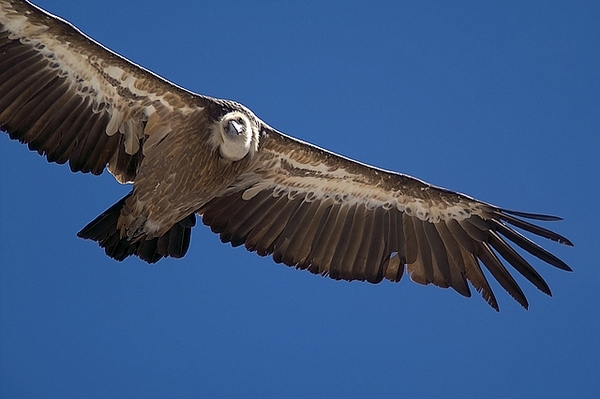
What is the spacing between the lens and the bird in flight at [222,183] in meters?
7.85

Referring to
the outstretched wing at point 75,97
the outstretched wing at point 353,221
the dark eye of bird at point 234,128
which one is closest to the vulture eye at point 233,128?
the dark eye of bird at point 234,128

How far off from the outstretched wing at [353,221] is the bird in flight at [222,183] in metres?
0.01

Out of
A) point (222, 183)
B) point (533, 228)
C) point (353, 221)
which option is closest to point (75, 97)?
point (222, 183)

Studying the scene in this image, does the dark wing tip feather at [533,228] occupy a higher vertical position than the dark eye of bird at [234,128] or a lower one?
higher

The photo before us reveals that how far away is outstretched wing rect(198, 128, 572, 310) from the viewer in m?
8.45

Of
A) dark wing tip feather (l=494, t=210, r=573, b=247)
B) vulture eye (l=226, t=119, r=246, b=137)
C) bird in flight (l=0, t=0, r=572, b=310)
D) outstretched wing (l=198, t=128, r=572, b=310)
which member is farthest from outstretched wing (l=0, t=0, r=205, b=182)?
dark wing tip feather (l=494, t=210, r=573, b=247)

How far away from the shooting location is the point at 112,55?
7.80 m

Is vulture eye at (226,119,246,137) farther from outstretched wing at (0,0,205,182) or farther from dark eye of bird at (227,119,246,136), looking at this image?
outstretched wing at (0,0,205,182)

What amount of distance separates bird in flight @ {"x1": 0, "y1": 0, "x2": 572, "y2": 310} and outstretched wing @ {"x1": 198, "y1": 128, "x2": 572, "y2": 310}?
1 cm

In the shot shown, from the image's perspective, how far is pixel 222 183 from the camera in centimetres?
810

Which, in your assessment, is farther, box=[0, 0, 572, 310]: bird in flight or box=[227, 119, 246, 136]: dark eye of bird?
box=[0, 0, 572, 310]: bird in flight

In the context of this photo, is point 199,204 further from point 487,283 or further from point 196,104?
point 487,283

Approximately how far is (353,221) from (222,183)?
48.2 inches

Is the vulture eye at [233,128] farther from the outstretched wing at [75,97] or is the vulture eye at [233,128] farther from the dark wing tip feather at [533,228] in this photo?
Result: the dark wing tip feather at [533,228]
